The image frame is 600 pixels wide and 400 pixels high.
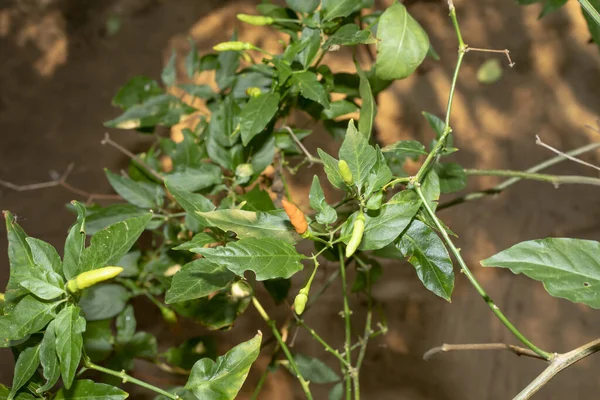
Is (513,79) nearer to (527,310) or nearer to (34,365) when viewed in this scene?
(527,310)

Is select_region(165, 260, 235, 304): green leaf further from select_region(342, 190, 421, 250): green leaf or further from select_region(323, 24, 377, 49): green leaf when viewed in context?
select_region(323, 24, 377, 49): green leaf

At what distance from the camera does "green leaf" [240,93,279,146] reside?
3.43ft

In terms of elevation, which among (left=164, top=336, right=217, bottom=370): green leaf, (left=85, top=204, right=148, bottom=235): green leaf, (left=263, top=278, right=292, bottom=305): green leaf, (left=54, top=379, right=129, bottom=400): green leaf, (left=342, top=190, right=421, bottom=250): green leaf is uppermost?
(left=342, top=190, right=421, bottom=250): green leaf

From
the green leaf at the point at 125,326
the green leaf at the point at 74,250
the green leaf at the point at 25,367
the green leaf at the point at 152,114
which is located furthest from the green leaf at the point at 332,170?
the green leaf at the point at 125,326

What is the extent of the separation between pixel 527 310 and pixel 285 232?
4.63ft

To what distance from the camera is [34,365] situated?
84 centimetres

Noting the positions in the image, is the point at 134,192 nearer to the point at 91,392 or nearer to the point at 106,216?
the point at 106,216

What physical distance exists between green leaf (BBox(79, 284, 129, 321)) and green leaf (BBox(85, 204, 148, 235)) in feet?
A: 0.48

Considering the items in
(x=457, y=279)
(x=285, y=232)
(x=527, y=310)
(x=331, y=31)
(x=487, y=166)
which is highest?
(x=331, y=31)

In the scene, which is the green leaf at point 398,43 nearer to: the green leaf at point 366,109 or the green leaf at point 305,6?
the green leaf at point 366,109

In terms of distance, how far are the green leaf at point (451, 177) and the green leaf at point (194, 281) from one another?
1.71ft

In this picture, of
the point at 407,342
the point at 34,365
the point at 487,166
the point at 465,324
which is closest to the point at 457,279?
the point at 465,324

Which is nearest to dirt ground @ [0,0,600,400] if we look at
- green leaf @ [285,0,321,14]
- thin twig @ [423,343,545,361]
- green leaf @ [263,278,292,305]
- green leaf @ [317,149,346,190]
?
green leaf @ [263,278,292,305]

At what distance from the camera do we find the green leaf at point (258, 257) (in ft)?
2.40
